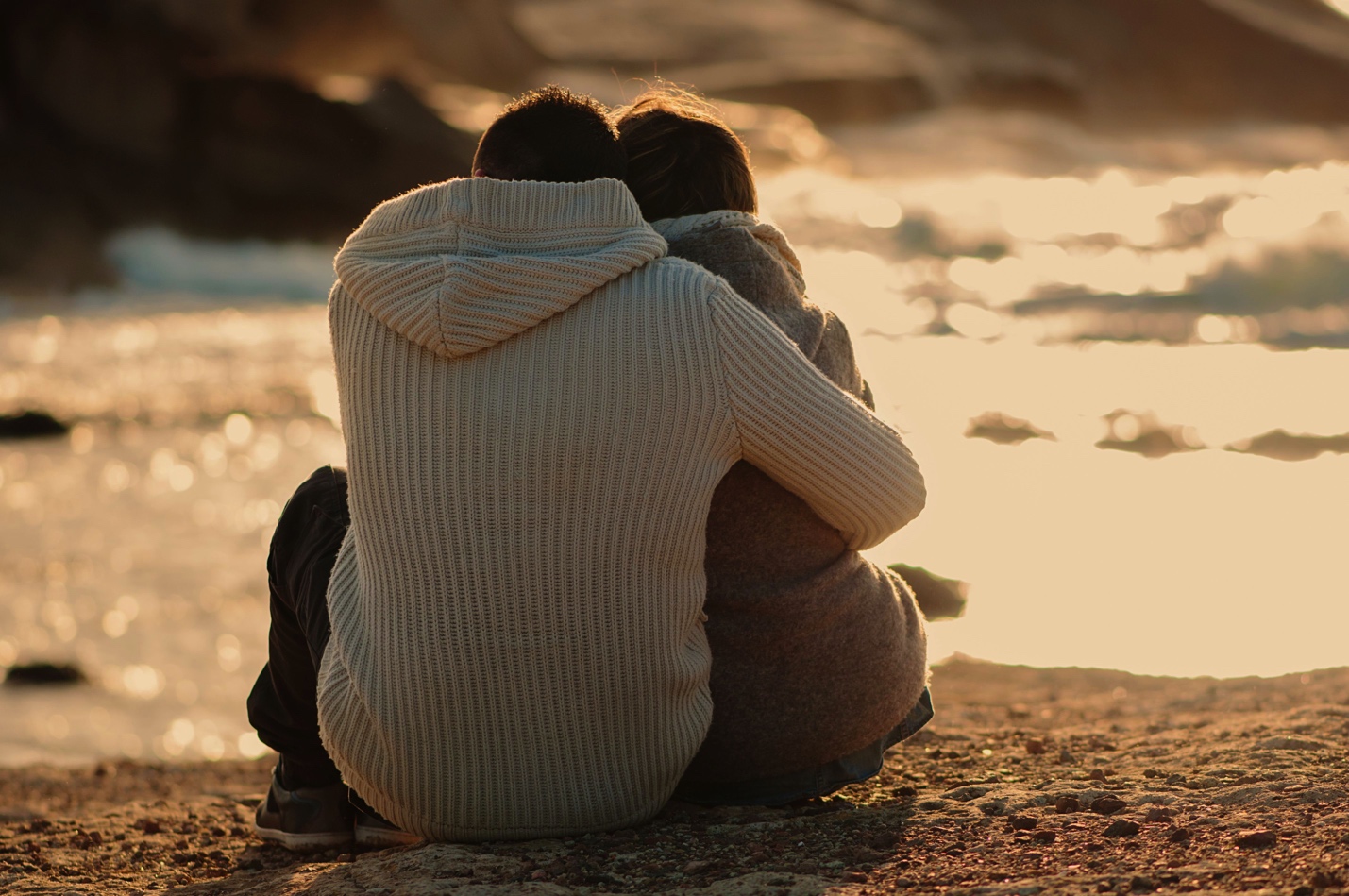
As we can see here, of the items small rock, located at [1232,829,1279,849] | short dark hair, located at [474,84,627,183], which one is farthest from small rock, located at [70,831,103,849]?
small rock, located at [1232,829,1279,849]

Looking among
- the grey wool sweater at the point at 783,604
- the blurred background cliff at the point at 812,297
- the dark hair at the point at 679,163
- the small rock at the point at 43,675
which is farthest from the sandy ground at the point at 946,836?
the small rock at the point at 43,675

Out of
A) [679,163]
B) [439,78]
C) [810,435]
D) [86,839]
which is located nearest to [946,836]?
[810,435]

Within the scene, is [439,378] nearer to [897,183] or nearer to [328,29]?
[897,183]

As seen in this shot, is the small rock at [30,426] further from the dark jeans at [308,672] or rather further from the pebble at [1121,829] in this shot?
the pebble at [1121,829]

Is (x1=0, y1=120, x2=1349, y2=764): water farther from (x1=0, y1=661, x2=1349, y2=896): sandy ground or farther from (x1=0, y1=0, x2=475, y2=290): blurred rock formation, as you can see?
(x1=0, y1=0, x2=475, y2=290): blurred rock formation

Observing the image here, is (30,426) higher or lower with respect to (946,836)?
higher

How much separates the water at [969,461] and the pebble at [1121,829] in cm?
197

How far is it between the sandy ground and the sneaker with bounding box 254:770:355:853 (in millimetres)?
35

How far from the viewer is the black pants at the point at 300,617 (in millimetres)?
2027

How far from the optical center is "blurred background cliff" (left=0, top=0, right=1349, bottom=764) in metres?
4.50

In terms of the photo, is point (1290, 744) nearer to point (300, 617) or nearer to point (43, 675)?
Answer: point (300, 617)

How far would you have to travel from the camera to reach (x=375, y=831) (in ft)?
6.95

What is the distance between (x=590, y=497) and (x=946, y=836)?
2.13 feet

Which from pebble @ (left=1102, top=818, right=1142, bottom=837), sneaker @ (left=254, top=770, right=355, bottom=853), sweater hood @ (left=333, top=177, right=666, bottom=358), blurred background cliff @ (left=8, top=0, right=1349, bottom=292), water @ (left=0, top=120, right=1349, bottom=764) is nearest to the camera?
sweater hood @ (left=333, top=177, right=666, bottom=358)
